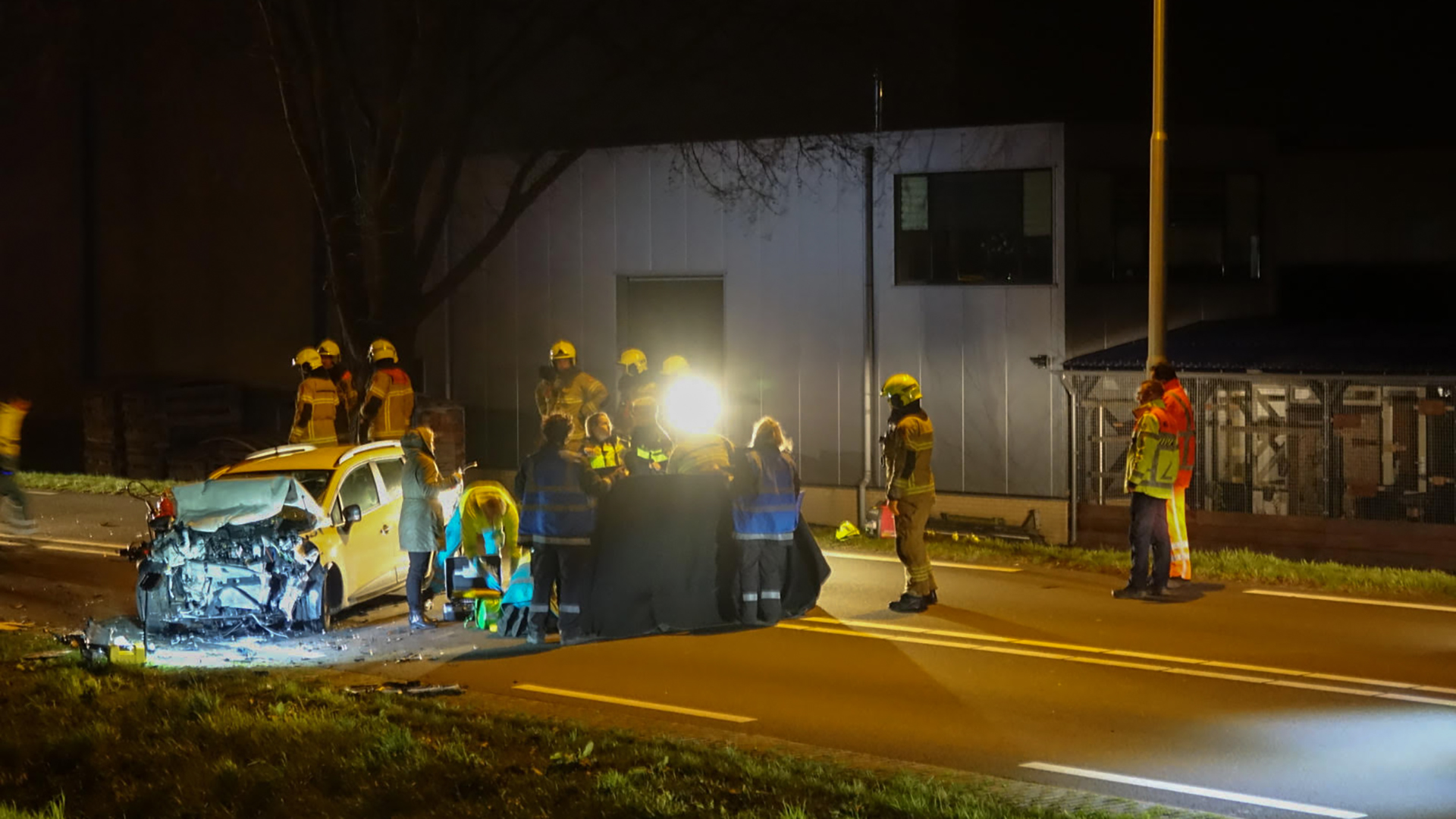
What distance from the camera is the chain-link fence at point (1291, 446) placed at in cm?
1983

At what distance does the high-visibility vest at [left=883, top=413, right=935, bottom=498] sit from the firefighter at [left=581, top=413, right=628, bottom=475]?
2.19m

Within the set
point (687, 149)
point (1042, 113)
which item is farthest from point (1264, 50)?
point (687, 149)

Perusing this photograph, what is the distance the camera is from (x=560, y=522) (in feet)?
41.5

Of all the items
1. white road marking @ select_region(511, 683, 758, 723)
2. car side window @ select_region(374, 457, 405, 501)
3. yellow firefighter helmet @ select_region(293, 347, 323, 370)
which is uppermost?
yellow firefighter helmet @ select_region(293, 347, 323, 370)

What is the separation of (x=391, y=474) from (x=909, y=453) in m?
4.41

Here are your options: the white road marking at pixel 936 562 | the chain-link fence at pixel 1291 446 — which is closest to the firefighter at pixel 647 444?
the white road marking at pixel 936 562

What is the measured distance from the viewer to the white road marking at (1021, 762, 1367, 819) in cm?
846

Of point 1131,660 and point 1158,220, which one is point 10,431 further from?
point 1131,660

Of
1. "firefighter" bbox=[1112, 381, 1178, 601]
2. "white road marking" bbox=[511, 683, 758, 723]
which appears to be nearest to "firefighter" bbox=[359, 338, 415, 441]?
"white road marking" bbox=[511, 683, 758, 723]

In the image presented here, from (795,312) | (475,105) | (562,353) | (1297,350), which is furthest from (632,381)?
(1297,350)

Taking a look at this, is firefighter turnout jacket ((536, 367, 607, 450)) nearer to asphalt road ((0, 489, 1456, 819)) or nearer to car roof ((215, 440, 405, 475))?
car roof ((215, 440, 405, 475))

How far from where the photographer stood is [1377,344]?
68.4ft

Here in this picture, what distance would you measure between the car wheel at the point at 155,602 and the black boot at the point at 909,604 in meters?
5.75

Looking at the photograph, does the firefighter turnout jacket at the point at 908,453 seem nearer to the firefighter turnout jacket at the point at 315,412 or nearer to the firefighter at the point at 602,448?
the firefighter at the point at 602,448
